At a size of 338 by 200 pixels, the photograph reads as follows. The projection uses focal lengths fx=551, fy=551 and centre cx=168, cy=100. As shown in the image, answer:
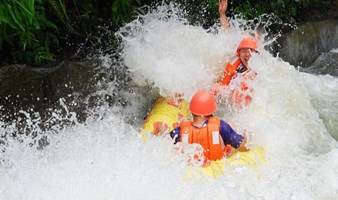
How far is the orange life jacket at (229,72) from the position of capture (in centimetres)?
600

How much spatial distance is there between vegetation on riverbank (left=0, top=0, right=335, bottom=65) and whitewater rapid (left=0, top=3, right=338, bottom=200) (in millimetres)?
374

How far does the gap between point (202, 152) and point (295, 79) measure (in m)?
2.61

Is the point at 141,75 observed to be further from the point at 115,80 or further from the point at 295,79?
the point at 295,79

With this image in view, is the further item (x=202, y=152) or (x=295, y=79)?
(x=295, y=79)

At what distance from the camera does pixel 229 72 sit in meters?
6.02

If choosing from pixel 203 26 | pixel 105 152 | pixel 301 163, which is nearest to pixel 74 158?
pixel 105 152

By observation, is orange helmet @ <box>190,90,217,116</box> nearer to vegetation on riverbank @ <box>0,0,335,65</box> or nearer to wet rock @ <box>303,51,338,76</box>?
vegetation on riverbank @ <box>0,0,335,65</box>

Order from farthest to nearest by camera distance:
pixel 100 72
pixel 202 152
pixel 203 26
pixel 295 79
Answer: pixel 203 26 < pixel 295 79 < pixel 100 72 < pixel 202 152

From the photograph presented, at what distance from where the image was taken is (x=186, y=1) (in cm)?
771

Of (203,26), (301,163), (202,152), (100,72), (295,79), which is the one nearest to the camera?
(202,152)

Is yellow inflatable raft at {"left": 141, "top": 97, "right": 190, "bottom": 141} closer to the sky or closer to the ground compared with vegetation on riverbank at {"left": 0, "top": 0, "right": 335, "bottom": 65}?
closer to the ground

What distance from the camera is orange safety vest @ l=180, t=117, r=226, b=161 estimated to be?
15.4 feet

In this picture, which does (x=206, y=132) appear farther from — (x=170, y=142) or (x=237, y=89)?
(x=237, y=89)

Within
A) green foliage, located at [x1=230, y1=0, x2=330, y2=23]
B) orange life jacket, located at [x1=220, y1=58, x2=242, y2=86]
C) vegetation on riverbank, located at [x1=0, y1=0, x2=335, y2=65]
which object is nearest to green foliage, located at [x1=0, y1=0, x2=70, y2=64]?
vegetation on riverbank, located at [x1=0, y1=0, x2=335, y2=65]
